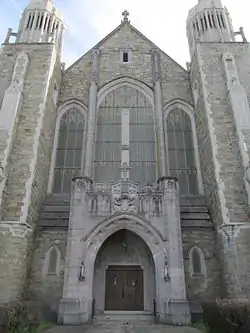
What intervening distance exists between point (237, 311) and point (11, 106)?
1192 centimetres

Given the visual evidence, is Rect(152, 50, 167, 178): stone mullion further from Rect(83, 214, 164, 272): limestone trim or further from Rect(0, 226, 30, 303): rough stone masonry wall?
Rect(0, 226, 30, 303): rough stone masonry wall

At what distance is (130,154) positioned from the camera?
15508mm

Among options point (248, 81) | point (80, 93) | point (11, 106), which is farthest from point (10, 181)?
point (248, 81)

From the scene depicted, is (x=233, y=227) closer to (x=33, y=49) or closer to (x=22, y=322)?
(x=22, y=322)

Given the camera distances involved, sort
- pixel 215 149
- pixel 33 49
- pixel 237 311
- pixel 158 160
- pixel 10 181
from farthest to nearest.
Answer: pixel 33 49 < pixel 158 160 < pixel 215 149 < pixel 10 181 < pixel 237 311

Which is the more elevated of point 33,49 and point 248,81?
point 33,49

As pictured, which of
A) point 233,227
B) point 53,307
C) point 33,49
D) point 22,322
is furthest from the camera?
point 33,49

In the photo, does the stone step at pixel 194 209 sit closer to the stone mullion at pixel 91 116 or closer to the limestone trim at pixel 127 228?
the limestone trim at pixel 127 228

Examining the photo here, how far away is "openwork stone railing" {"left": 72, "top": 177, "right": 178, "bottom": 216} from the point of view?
11.4 meters

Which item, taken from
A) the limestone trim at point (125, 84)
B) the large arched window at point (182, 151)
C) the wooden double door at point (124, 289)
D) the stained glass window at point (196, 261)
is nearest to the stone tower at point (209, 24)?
the limestone trim at point (125, 84)

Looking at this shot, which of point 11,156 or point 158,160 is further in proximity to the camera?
point 158,160

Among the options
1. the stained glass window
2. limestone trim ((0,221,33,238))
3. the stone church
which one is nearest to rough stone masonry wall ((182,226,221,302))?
the stone church

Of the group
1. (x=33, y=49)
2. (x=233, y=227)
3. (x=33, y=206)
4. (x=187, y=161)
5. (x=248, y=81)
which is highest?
(x=33, y=49)

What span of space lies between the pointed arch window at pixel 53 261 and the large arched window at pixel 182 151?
21.1 feet
